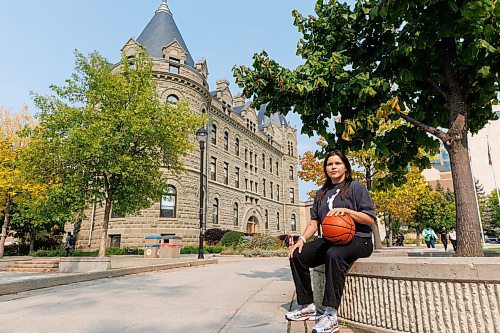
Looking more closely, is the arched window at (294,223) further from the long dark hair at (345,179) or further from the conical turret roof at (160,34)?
the long dark hair at (345,179)

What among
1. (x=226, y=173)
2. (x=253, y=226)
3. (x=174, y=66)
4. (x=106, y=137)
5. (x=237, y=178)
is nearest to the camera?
(x=106, y=137)

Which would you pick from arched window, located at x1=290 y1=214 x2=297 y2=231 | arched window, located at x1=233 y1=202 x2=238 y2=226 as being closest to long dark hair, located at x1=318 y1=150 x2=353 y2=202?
arched window, located at x1=233 y1=202 x2=238 y2=226

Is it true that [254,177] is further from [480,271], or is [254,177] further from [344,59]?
[480,271]

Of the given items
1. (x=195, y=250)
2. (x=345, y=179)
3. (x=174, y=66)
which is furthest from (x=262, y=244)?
(x=345, y=179)

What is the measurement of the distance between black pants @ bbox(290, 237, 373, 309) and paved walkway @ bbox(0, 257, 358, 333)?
0.39 m

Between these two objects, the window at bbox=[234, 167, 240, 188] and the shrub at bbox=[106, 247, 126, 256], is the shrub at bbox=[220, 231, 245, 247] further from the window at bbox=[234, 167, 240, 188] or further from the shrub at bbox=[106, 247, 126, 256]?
the window at bbox=[234, 167, 240, 188]

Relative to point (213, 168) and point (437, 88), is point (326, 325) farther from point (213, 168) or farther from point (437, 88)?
point (213, 168)

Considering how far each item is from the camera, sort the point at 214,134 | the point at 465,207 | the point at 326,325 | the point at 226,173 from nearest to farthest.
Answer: the point at 326,325, the point at 465,207, the point at 214,134, the point at 226,173

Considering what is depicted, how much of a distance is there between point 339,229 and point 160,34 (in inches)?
1219

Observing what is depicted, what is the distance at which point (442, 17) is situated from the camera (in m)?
4.09

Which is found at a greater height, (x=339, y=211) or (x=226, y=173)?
(x=226, y=173)

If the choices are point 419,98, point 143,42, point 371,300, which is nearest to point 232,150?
point 143,42

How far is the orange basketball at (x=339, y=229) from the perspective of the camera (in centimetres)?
343

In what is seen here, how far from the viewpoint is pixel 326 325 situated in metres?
3.10
